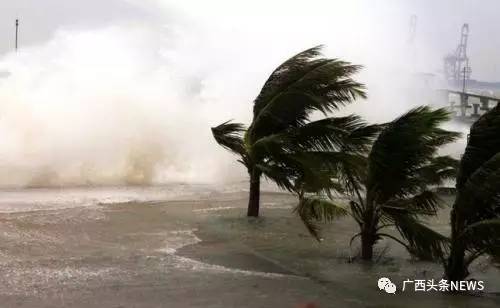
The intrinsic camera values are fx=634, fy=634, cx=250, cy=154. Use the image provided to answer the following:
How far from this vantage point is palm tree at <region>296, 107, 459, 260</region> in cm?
730

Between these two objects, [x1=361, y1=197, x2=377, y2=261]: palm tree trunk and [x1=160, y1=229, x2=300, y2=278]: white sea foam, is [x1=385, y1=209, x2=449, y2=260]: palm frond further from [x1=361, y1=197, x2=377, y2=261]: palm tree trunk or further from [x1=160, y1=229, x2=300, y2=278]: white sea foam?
[x1=160, y1=229, x2=300, y2=278]: white sea foam

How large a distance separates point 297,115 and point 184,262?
3.51 meters

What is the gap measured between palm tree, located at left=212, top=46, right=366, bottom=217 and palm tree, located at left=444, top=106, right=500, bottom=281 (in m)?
2.37

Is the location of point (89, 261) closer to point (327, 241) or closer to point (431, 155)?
point (327, 241)

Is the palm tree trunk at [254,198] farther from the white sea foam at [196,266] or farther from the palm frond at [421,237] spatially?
the palm frond at [421,237]

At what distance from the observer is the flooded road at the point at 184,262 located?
6.21m

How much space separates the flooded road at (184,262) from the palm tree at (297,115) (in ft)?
3.69

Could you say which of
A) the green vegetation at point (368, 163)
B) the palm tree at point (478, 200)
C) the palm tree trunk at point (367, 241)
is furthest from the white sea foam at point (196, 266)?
the palm tree at point (478, 200)

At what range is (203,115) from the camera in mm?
20625

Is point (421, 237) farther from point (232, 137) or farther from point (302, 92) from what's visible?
point (232, 137)

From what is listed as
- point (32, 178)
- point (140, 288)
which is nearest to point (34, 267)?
point (140, 288)

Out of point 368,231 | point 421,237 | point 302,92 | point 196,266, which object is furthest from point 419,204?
point 302,92

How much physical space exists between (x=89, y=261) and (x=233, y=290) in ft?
6.25

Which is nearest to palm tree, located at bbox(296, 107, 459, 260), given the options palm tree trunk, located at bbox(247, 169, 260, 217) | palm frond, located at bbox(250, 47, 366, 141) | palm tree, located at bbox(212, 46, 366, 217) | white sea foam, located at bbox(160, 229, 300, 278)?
white sea foam, located at bbox(160, 229, 300, 278)
